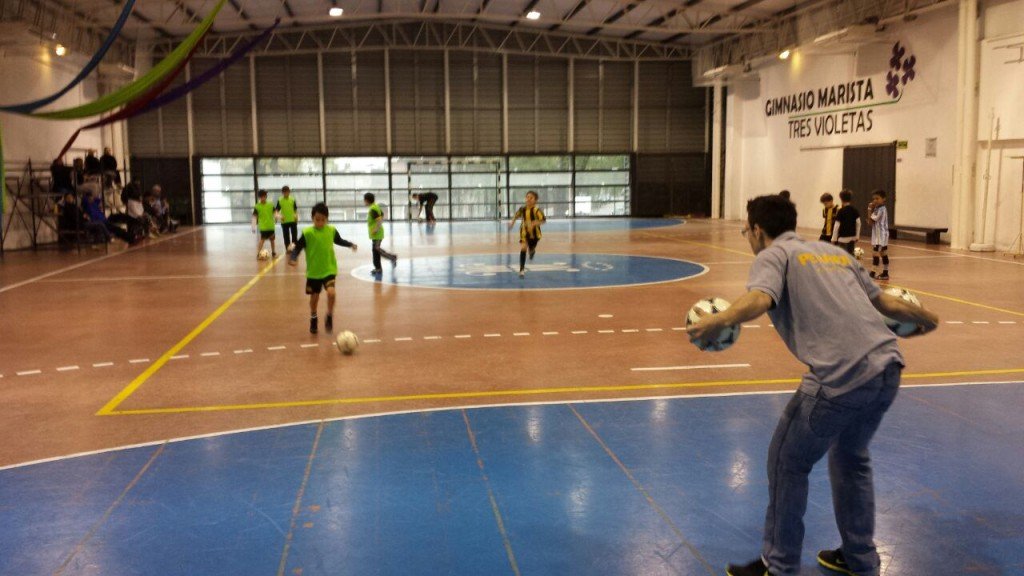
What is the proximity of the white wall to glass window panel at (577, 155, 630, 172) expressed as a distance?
6.01 meters

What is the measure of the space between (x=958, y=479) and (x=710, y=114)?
40648mm

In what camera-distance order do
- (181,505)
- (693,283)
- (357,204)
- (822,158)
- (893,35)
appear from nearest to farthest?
(181,505)
(693,283)
(893,35)
(822,158)
(357,204)

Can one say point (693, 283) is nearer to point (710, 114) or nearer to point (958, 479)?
point (958, 479)

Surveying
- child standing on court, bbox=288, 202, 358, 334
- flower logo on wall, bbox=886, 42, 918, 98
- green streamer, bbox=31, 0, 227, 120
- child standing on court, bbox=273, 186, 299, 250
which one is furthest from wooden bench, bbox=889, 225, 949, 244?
green streamer, bbox=31, 0, 227, 120

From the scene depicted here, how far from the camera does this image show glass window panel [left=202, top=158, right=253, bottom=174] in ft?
139

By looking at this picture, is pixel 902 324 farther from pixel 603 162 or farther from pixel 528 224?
pixel 603 162

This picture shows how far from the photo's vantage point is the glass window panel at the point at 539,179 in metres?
45.0

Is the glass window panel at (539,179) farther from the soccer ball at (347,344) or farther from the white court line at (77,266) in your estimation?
the soccer ball at (347,344)

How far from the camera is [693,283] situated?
17734mm

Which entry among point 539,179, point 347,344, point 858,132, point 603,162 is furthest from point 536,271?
point 603,162

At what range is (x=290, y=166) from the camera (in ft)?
141

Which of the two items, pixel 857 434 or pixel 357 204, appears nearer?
pixel 857 434

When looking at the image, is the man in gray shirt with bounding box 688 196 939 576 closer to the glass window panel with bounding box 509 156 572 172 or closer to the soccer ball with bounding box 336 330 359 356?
the soccer ball with bounding box 336 330 359 356

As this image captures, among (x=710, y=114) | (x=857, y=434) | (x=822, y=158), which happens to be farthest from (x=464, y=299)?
(x=710, y=114)
